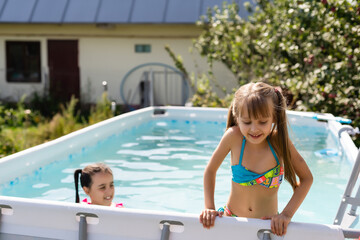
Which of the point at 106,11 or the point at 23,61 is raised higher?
the point at 106,11

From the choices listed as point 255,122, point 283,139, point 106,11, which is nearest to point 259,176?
point 283,139

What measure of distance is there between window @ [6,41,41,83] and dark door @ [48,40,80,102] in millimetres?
577

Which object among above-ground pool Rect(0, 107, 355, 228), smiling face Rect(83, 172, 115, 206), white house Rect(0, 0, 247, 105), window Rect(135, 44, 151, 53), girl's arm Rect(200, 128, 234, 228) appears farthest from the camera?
window Rect(135, 44, 151, 53)

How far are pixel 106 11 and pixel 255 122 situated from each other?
37.3 feet

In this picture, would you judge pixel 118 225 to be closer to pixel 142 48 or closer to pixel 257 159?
pixel 257 159

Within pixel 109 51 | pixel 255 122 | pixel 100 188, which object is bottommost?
pixel 100 188

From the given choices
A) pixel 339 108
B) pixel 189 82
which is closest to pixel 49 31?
pixel 189 82

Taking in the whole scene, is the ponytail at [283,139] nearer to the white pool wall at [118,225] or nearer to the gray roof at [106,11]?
the white pool wall at [118,225]

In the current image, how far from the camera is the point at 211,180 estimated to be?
2.73 m

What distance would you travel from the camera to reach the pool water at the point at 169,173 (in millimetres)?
5309

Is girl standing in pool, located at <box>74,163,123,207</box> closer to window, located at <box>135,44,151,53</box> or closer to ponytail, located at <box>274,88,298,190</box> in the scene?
ponytail, located at <box>274,88,298,190</box>

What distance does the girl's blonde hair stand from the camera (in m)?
2.64

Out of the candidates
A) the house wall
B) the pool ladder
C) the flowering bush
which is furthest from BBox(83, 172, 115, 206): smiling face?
the house wall

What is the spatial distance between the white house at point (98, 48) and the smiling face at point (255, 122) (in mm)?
10226
